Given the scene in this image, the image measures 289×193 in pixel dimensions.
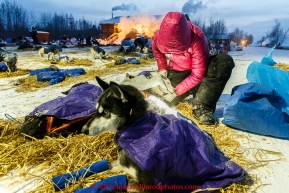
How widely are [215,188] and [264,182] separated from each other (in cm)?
56

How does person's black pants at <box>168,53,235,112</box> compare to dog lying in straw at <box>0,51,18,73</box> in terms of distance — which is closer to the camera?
person's black pants at <box>168,53,235,112</box>

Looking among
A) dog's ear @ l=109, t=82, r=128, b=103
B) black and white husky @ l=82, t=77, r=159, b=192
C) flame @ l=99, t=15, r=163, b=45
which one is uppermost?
flame @ l=99, t=15, r=163, b=45

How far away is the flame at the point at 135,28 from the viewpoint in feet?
109

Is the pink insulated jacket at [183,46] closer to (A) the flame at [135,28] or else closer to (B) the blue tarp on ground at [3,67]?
(B) the blue tarp on ground at [3,67]

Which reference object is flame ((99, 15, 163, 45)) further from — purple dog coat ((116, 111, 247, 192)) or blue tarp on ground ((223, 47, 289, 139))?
purple dog coat ((116, 111, 247, 192))

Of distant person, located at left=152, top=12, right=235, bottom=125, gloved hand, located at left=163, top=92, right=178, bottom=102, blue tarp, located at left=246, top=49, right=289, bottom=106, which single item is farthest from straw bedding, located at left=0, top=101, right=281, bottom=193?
blue tarp, located at left=246, top=49, right=289, bottom=106

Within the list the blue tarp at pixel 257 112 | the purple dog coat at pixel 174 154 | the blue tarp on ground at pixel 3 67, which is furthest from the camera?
the blue tarp on ground at pixel 3 67

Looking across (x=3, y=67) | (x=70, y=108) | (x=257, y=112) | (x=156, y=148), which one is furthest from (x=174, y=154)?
(x=3, y=67)

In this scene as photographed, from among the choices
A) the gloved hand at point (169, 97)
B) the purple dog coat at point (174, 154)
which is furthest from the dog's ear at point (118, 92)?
the gloved hand at point (169, 97)

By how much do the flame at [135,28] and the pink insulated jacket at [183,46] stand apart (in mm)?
29930

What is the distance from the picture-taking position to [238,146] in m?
2.48

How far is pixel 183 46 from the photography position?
2.79 metres

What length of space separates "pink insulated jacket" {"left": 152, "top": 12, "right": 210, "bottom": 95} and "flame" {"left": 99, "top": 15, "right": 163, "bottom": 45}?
29930mm

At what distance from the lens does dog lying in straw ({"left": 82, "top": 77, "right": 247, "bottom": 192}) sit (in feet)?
4.98
